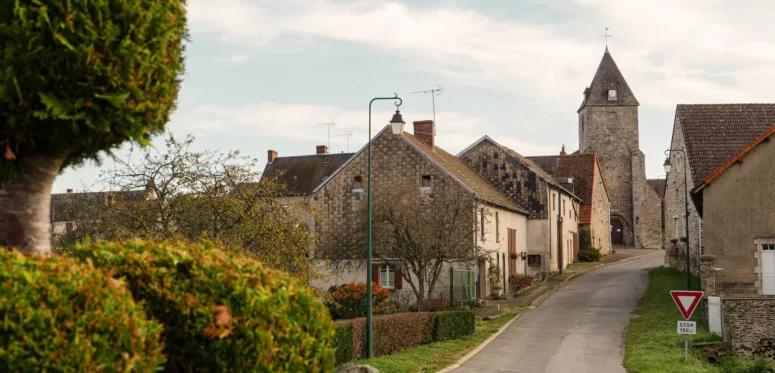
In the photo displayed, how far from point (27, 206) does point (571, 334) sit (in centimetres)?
2142

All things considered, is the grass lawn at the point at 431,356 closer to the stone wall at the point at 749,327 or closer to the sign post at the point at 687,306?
the sign post at the point at 687,306

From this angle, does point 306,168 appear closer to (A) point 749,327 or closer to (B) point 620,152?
(B) point 620,152

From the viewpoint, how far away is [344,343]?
731 inches

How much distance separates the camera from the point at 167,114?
682 centimetres

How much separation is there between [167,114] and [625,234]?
72.0m

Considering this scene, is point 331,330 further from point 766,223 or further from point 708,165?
point 708,165

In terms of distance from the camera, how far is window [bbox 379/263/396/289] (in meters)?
34.6

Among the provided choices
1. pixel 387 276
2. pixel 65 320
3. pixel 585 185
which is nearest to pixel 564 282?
pixel 387 276

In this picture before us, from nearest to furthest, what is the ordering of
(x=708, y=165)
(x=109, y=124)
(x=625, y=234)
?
1. (x=109, y=124)
2. (x=708, y=165)
3. (x=625, y=234)

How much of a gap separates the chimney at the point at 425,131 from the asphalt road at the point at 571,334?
968 cm

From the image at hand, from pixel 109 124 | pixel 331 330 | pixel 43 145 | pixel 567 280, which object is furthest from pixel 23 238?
pixel 567 280

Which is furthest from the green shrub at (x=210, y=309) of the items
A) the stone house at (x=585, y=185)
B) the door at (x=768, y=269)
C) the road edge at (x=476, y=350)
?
the stone house at (x=585, y=185)

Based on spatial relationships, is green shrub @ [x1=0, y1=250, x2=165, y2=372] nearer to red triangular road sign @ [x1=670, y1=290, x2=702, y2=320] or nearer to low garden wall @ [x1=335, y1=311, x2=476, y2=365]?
low garden wall @ [x1=335, y1=311, x2=476, y2=365]

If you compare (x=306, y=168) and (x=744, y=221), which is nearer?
(x=744, y=221)
